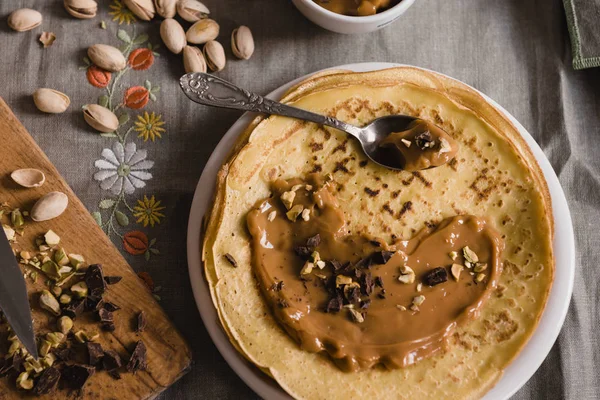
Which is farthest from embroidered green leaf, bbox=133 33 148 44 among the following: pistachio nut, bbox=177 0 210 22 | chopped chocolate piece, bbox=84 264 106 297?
chopped chocolate piece, bbox=84 264 106 297

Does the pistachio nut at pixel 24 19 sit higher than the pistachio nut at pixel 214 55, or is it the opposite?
the pistachio nut at pixel 24 19

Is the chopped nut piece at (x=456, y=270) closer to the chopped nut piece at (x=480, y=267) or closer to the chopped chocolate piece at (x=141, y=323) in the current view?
the chopped nut piece at (x=480, y=267)

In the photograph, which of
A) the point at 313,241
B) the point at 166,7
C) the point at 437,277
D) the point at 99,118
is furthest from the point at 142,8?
the point at 437,277

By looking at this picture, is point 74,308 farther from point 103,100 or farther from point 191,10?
point 191,10

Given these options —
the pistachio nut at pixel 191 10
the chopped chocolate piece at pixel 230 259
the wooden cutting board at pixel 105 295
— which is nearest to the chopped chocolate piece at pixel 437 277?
the chopped chocolate piece at pixel 230 259

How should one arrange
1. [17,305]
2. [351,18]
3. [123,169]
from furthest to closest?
1. [123,169]
2. [351,18]
3. [17,305]

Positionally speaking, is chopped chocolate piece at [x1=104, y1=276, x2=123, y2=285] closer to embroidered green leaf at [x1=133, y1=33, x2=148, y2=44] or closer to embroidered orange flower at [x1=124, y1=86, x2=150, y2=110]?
embroidered orange flower at [x1=124, y1=86, x2=150, y2=110]
